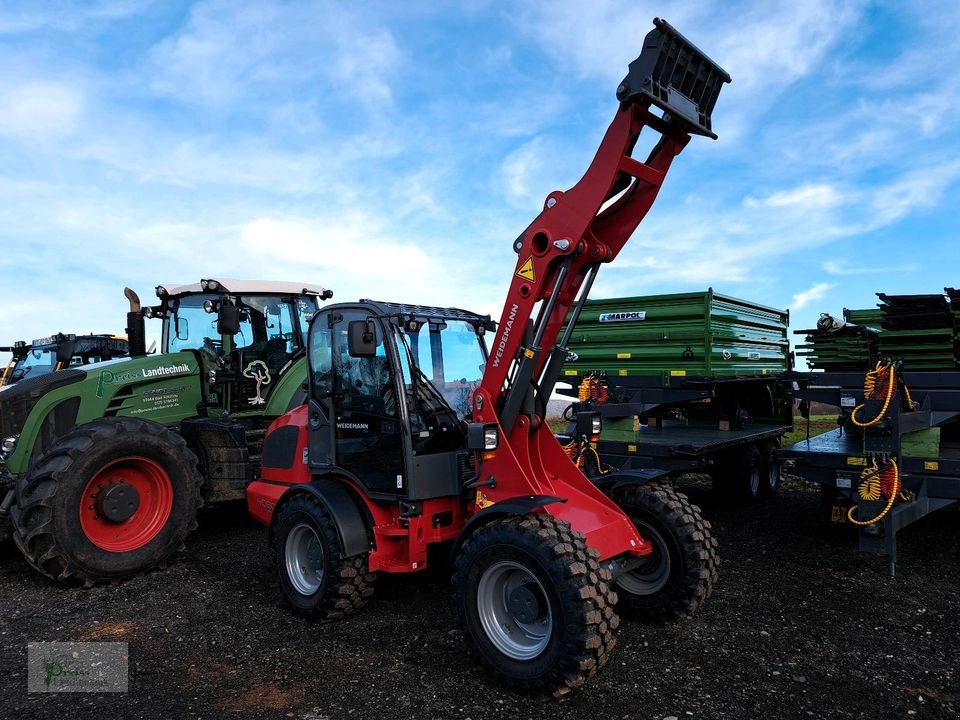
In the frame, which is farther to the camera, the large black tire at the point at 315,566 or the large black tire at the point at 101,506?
the large black tire at the point at 101,506

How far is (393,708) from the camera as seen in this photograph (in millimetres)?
3682

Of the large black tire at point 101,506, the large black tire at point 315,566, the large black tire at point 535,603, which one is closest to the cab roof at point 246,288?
the large black tire at point 101,506

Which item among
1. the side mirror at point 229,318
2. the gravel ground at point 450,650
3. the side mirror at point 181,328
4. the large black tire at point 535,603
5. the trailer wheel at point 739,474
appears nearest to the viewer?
the large black tire at point 535,603

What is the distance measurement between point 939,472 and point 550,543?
169 inches

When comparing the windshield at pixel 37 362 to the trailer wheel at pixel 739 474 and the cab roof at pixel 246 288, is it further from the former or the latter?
the trailer wheel at pixel 739 474

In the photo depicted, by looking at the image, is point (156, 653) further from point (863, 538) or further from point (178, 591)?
point (863, 538)

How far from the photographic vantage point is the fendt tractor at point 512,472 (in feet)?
12.5

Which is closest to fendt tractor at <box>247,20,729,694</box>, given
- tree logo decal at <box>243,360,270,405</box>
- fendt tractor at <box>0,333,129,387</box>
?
tree logo decal at <box>243,360,270,405</box>

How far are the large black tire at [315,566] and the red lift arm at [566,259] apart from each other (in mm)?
1057

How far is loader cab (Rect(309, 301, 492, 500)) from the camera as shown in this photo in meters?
4.61

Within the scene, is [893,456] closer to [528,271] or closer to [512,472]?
[512,472]

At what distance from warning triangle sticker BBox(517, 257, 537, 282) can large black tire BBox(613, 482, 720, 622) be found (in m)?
1.69

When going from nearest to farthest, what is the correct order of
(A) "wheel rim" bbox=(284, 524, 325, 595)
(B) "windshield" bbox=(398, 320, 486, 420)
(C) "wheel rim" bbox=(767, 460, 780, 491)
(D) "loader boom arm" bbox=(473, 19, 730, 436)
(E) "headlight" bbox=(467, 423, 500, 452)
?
(D) "loader boom arm" bbox=(473, 19, 730, 436) → (E) "headlight" bbox=(467, 423, 500, 452) → (B) "windshield" bbox=(398, 320, 486, 420) → (A) "wheel rim" bbox=(284, 524, 325, 595) → (C) "wheel rim" bbox=(767, 460, 780, 491)

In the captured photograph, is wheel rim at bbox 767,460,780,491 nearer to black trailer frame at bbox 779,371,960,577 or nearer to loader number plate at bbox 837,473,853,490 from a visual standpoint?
black trailer frame at bbox 779,371,960,577
